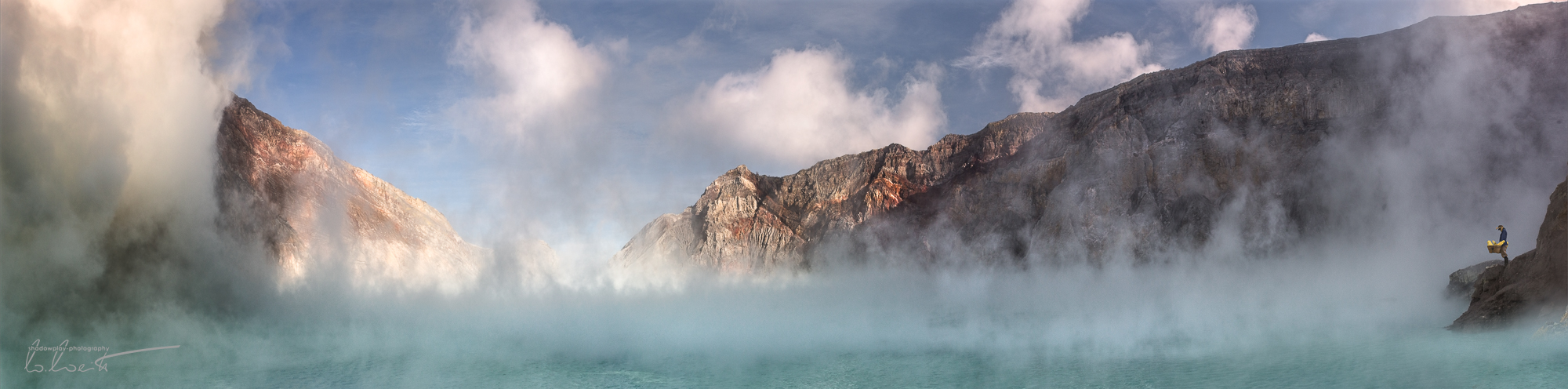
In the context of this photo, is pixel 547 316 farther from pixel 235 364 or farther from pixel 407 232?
pixel 407 232

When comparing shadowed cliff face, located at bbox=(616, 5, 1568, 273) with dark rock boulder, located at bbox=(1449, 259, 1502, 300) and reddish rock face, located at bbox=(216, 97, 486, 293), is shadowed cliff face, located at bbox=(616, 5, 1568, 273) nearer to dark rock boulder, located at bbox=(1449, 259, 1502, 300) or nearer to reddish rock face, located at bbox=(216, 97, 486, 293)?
dark rock boulder, located at bbox=(1449, 259, 1502, 300)

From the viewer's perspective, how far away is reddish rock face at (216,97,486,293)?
43.1m

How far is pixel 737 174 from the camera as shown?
80938mm

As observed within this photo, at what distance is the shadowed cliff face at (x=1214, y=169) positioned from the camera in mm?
46406

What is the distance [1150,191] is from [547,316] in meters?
45.2

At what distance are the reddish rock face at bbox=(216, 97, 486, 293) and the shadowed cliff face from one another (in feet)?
77.4

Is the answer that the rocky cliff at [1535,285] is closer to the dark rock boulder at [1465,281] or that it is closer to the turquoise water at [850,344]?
the turquoise water at [850,344]

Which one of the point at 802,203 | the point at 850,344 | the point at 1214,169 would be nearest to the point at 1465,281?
the point at 850,344

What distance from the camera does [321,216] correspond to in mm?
51250

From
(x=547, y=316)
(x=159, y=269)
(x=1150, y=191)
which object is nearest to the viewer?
(x=159, y=269)

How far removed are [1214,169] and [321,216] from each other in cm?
6408

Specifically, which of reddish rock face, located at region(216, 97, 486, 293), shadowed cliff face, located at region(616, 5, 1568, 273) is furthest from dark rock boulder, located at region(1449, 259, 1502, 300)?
reddish rock face, located at region(216, 97, 486, 293)

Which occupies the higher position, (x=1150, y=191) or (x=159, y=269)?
(x=1150, y=191)

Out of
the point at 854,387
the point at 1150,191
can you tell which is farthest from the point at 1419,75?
the point at 854,387
